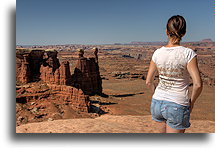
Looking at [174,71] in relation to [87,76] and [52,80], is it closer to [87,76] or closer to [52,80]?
[52,80]

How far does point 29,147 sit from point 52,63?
2561 cm

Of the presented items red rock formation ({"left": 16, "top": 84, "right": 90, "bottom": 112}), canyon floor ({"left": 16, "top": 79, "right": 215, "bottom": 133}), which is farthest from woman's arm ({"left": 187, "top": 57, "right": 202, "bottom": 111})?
red rock formation ({"left": 16, "top": 84, "right": 90, "bottom": 112})

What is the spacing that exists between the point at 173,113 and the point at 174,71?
2.30ft

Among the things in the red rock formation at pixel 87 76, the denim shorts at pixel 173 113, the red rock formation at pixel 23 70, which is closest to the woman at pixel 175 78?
the denim shorts at pixel 173 113

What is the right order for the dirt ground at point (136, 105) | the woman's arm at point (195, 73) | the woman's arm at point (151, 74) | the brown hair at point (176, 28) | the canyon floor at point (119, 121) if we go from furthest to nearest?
the dirt ground at point (136, 105)
the canyon floor at point (119, 121)
the woman's arm at point (151, 74)
the brown hair at point (176, 28)
the woman's arm at point (195, 73)

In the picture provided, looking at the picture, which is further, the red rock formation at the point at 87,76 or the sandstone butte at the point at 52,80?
the red rock formation at the point at 87,76

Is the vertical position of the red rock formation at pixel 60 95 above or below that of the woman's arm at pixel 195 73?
below

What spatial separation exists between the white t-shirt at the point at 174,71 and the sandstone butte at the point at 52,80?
16.4 m

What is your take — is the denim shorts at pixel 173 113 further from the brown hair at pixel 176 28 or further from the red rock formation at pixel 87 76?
the red rock formation at pixel 87 76

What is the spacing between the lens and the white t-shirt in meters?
3.13

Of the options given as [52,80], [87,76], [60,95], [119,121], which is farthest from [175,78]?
[87,76]

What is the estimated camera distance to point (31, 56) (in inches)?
1089

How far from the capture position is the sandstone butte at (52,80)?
20.4 m
